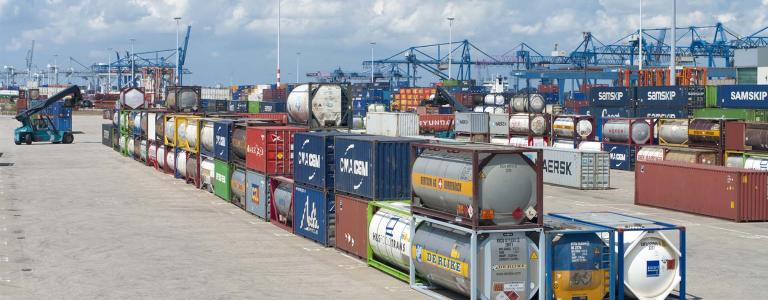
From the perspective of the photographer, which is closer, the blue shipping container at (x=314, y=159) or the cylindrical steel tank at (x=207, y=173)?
the blue shipping container at (x=314, y=159)

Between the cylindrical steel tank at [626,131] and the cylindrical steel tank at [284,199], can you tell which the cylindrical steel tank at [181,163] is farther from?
the cylindrical steel tank at [626,131]

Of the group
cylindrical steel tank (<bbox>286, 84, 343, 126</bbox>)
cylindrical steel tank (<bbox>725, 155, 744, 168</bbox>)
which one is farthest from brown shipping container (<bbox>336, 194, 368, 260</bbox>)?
cylindrical steel tank (<bbox>725, 155, 744, 168</bbox>)

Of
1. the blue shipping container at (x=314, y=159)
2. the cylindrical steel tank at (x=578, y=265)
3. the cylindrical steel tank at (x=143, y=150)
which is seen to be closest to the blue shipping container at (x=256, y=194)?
the blue shipping container at (x=314, y=159)

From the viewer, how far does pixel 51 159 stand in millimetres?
75000

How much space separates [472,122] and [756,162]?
29.9 meters

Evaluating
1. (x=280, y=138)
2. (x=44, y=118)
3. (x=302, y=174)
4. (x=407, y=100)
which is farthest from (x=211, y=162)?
(x=407, y=100)

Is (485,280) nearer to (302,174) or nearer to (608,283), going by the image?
(608,283)

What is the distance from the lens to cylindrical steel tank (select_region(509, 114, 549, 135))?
2876 inches

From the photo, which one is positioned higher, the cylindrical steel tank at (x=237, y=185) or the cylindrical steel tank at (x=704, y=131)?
the cylindrical steel tank at (x=704, y=131)

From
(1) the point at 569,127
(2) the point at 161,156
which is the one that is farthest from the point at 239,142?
(1) the point at 569,127

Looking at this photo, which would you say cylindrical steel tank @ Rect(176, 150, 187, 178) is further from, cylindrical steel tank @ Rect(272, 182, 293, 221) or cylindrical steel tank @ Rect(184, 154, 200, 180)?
cylindrical steel tank @ Rect(272, 182, 293, 221)

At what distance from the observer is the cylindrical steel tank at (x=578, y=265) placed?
70.5 ft

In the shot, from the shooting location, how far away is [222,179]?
46688mm

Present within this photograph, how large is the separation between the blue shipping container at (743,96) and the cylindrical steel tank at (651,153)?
8.44m
